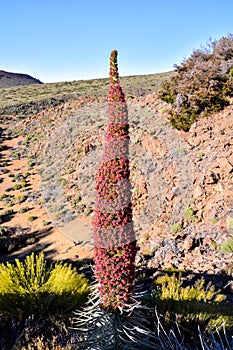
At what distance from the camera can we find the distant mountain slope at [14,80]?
60.9m

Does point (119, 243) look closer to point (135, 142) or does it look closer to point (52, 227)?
point (52, 227)

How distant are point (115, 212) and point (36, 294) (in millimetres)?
2919

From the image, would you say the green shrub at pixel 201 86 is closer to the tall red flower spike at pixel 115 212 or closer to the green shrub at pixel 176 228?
the green shrub at pixel 176 228

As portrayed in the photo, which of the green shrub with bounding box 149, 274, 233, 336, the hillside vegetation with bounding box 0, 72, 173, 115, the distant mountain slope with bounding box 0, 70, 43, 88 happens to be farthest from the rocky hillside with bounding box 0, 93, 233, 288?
the distant mountain slope with bounding box 0, 70, 43, 88

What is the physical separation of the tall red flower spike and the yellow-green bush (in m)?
2.32

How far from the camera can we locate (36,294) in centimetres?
480

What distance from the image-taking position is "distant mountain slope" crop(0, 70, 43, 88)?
200ft

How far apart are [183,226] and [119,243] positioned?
7.23 m

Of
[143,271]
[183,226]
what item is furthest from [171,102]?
[143,271]

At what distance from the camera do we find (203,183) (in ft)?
33.5

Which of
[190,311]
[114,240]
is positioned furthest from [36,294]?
[114,240]

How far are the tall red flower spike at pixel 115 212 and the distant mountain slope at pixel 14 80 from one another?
62768mm

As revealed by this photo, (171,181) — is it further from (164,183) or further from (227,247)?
(227,247)

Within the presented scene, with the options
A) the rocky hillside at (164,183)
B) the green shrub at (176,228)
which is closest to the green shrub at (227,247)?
the rocky hillside at (164,183)
